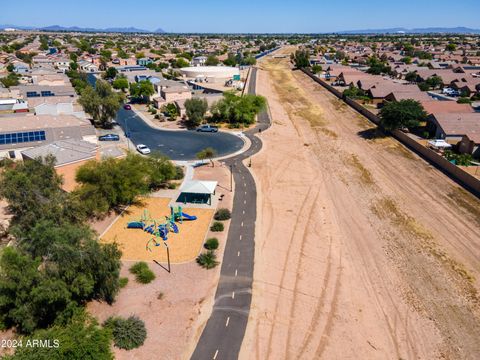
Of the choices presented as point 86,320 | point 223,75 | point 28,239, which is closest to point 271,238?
point 86,320

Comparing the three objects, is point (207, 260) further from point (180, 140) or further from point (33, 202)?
point (180, 140)

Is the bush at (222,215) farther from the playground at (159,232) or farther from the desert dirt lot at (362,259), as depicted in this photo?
the desert dirt lot at (362,259)

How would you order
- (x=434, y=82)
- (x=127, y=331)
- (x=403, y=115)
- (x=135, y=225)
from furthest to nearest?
1. (x=434, y=82)
2. (x=403, y=115)
3. (x=135, y=225)
4. (x=127, y=331)

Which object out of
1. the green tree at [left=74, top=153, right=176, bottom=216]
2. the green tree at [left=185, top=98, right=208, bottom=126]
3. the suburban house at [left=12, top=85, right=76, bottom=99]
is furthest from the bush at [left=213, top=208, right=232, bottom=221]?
the suburban house at [left=12, top=85, right=76, bottom=99]

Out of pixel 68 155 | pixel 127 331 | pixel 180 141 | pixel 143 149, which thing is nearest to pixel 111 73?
pixel 180 141

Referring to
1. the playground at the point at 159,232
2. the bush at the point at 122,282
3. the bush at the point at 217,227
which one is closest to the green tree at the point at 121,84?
the playground at the point at 159,232

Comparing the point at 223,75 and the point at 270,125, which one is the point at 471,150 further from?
the point at 223,75
